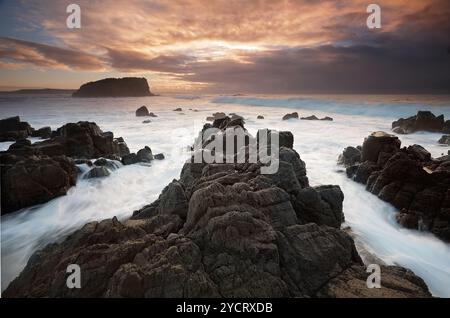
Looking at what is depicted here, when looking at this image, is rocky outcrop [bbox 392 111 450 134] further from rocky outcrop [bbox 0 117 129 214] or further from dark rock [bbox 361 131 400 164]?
rocky outcrop [bbox 0 117 129 214]

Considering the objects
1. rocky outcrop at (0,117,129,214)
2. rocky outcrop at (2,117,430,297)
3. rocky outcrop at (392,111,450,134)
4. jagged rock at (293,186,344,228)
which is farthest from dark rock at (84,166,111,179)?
rocky outcrop at (392,111,450,134)

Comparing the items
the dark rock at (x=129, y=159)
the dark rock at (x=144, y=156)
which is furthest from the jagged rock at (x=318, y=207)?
the dark rock at (x=144, y=156)

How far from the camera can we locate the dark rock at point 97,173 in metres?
15.1

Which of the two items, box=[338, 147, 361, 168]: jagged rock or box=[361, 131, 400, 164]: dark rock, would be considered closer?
box=[361, 131, 400, 164]: dark rock

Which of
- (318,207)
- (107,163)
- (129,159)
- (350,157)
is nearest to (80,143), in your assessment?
(107,163)

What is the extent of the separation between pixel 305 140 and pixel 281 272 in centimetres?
2574

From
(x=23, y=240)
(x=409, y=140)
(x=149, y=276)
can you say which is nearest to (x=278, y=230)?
(x=149, y=276)

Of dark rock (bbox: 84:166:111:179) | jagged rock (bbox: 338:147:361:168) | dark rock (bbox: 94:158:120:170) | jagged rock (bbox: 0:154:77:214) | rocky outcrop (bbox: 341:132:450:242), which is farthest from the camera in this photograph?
jagged rock (bbox: 338:147:361:168)

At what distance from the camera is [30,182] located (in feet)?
37.6

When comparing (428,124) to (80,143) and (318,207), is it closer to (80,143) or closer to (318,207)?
(318,207)

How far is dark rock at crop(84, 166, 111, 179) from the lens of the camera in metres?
15.1

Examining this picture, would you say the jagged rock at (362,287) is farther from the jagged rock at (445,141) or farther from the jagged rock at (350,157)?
the jagged rock at (445,141)

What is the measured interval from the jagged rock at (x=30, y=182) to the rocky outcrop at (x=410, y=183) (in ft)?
47.4

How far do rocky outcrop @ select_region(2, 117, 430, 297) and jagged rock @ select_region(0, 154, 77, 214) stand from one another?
216 inches
